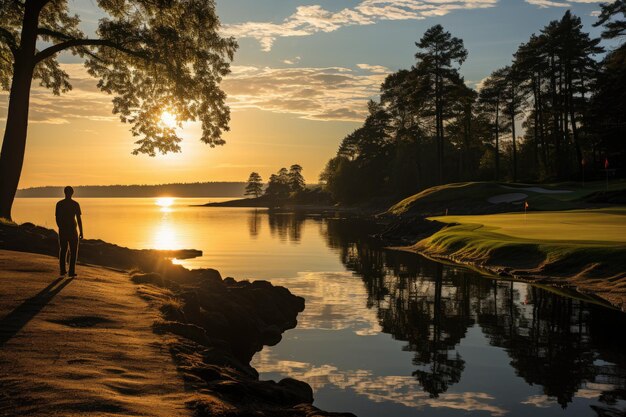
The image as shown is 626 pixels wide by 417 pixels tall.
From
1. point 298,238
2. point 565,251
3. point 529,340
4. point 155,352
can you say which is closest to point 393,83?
point 298,238

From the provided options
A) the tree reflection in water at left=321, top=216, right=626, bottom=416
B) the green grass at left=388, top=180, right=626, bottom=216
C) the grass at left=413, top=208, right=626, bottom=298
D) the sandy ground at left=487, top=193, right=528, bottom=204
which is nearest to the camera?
the tree reflection in water at left=321, top=216, right=626, bottom=416

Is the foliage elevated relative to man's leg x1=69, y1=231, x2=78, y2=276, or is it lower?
elevated

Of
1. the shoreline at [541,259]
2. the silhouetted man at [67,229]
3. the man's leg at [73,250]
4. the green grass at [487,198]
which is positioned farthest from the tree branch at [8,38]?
the green grass at [487,198]

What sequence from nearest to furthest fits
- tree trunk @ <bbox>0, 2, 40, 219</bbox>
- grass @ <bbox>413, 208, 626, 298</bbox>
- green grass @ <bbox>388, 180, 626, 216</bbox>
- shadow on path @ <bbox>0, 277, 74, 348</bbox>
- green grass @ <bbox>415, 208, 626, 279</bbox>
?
shadow on path @ <bbox>0, 277, 74, 348</bbox>, grass @ <bbox>413, 208, 626, 298</bbox>, tree trunk @ <bbox>0, 2, 40, 219</bbox>, green grass @ <bbox>415, 208, 626, 279</bbox>, green grass @ <bbox>388, 180, 626, 216</bbox>

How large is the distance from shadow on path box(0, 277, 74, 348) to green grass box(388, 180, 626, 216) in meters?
47.2

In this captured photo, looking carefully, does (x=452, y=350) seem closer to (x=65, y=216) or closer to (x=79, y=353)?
(x=79, y=353)

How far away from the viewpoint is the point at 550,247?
90.2ft

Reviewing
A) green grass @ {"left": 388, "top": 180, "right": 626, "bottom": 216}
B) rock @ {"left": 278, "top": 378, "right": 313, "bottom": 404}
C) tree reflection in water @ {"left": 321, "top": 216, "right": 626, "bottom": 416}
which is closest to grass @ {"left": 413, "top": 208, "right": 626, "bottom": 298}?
tree reflection in water @ {"left": 321, "top": 216, "right": 626, "bottom": 416}

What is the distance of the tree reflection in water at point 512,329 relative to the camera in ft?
41.5

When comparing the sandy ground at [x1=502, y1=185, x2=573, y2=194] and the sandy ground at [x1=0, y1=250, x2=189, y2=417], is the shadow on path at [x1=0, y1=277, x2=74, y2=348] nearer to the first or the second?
the sandy ground at [x1=0, y1=250, x2=189, y2=417]

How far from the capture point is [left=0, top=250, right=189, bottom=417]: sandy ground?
22.3 feet

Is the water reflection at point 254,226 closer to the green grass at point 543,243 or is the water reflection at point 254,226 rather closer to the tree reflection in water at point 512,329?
the green grass at point 543,243

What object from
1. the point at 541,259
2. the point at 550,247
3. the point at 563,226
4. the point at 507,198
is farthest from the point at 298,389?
the point at 507,198

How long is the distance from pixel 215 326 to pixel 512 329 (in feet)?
31.2
